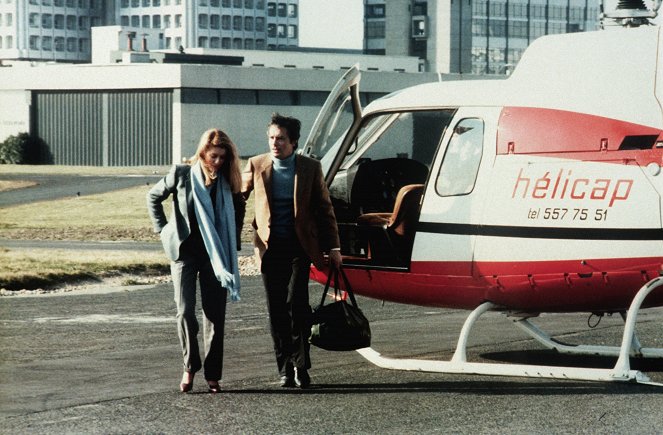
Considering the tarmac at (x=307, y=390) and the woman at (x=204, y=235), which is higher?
the woman at (x=204, y=235)

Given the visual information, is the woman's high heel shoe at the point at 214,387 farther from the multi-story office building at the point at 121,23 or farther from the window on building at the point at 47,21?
the window on building at the point at 47,21

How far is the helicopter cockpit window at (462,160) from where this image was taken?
10641 millimetres

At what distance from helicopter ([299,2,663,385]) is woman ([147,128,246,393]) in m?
1.75

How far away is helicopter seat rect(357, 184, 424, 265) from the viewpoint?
1097cm

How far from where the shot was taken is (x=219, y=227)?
9461 millimetres

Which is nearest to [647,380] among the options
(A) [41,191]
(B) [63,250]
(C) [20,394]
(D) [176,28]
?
(C) [20,394]

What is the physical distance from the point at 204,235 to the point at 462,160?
245cm

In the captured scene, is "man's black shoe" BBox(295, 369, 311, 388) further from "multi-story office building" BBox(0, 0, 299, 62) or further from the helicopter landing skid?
"multi-story office building" BBox(0, 0, 299, 62)

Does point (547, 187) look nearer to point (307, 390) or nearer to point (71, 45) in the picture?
point (307, 390)

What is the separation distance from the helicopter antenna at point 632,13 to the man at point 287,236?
3.00 meters

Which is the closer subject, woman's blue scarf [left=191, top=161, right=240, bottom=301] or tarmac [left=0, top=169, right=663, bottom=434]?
tarmac [left=0, top=169, right=663, bottom=434]

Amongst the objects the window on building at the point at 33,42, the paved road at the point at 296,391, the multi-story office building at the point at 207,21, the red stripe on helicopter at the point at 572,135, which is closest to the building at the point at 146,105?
the paved road at the point at 296,391

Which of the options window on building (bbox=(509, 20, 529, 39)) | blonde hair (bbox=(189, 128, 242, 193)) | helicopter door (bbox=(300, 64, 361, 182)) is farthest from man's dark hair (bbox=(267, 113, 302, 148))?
window on building (bbox=(509, 20, 529, 39))

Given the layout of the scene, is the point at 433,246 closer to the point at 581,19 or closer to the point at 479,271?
the point at 479,271
